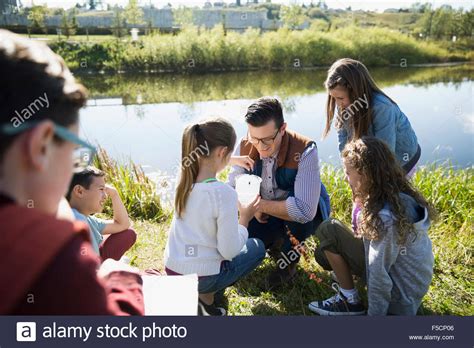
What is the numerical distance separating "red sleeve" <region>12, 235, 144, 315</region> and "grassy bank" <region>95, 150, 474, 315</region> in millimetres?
1480

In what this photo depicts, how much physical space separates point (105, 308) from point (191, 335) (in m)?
0.74

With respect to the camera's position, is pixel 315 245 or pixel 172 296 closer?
pixel 172 296

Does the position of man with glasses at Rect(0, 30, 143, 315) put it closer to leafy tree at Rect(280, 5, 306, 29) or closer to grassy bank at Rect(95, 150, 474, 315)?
grassy bank at Rect(95, 150, 474, 315)

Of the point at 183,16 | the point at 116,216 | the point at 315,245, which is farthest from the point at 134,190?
the point at 183,16

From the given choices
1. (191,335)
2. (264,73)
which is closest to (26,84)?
(191,335)

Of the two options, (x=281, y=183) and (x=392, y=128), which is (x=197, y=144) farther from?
(x=392, y=128)

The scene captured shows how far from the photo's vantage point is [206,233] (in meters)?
1.75

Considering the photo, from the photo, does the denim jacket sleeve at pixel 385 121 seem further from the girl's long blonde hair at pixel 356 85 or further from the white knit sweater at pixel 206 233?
the white knit sweater at pixel 206 233

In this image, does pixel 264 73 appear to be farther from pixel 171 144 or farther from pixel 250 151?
pixel 250 151

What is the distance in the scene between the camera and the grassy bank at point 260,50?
7.68m

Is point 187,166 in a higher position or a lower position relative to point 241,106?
higher

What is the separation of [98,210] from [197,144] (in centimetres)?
59

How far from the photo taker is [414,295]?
5.83 ft

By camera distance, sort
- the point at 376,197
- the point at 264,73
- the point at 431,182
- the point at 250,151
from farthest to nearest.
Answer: the point at 264,73 < the point at 431,182 < the point at 250,151 < the point at 376,197
